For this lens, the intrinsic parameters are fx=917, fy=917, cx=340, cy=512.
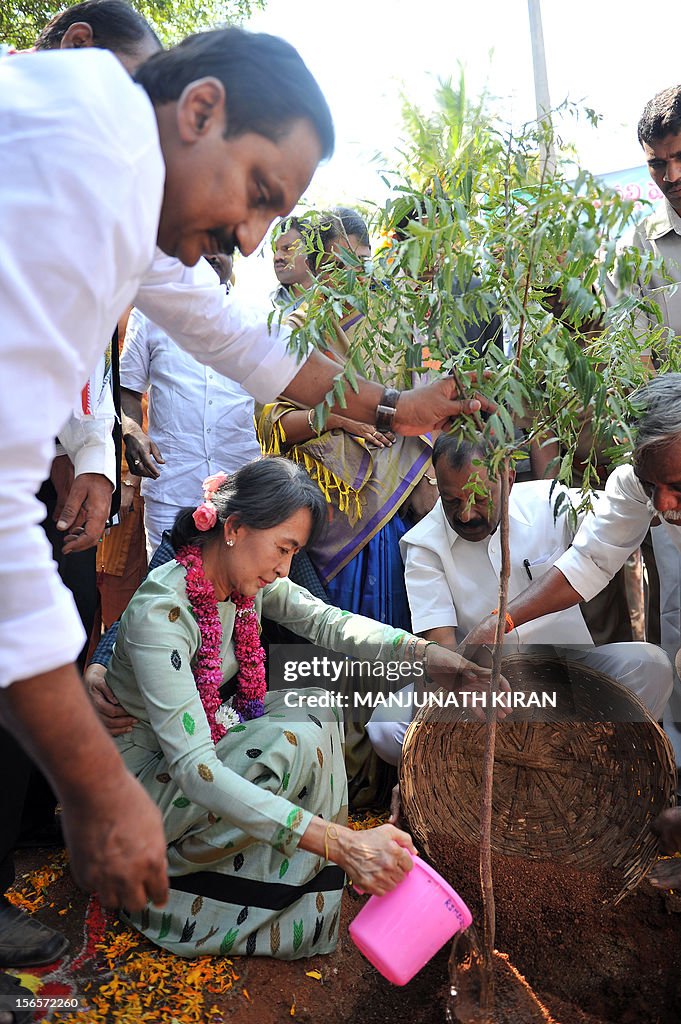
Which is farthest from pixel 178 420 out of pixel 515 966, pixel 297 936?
pixel 515 966

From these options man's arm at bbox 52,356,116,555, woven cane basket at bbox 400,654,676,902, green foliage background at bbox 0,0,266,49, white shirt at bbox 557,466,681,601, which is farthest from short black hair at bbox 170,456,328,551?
green foliage background at bbox 0,0,266,49

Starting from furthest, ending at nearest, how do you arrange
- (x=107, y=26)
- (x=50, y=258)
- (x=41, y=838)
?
(x=41, y=838) < (x=107, y=26) < (x=50, y=258)

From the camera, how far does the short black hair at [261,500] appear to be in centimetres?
273

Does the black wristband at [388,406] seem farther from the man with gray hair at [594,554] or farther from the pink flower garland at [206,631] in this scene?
the man with gray hair at [594,554]

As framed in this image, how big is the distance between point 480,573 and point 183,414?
5.13ft

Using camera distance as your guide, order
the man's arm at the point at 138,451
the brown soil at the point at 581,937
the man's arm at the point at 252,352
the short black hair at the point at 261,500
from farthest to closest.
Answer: the man's arm at the point at 138,451
the short black hair at the point at 261,500
the brown soil at the point at 581,937
the man's arm at the point at 252,352

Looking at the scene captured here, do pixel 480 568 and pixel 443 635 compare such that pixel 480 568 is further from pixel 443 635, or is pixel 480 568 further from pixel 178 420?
pixel 178 420

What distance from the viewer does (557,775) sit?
10.2 ft

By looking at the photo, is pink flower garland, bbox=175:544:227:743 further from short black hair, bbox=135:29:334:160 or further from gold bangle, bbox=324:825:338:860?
short black hair, bbox=135:29:334:160

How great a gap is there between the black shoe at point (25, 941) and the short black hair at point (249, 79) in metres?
2.16

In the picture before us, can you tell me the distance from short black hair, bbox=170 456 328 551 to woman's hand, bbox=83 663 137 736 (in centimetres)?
48

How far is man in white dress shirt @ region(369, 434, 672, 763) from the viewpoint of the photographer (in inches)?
133

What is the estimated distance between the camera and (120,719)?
2793mm

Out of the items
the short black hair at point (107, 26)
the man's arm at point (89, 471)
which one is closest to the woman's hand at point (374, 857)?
the man's arm at point (89, 471)
